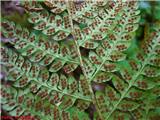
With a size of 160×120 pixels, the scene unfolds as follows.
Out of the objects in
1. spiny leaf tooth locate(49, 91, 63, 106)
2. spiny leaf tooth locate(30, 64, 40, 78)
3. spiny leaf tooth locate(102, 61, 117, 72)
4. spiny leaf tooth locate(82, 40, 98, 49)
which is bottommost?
spiny leaf tooth locate(49, 91, 63, 106)

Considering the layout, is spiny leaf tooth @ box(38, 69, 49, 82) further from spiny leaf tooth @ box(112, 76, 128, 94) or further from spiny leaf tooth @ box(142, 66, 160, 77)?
spiny leaf tooth @ box(142, 66, 160, 77)

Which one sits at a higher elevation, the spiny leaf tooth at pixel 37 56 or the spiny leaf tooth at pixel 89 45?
the spiny leaf tooth at pixel 89 45

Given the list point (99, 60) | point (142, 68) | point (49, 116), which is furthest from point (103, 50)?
point (49, 116)

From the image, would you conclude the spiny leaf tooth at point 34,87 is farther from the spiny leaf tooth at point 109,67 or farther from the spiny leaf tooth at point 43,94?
the spiny leaf tooth at point 109,67

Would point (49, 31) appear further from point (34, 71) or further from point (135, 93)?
point (135, 93)

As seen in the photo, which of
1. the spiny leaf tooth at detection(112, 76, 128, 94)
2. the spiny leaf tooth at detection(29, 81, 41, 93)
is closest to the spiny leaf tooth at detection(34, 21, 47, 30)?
the spiny leaf tooth at detection(29, 81, 41, 93)

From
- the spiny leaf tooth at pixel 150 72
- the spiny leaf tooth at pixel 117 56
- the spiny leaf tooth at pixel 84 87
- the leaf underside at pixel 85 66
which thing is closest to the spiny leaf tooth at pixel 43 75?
the leaf underside at pixel 85 66

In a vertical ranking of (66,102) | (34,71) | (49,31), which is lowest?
(66,102)

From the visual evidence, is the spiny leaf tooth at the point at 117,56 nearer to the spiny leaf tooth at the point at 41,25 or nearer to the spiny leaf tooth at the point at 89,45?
the spiny leaf tooth at the point at 89,45

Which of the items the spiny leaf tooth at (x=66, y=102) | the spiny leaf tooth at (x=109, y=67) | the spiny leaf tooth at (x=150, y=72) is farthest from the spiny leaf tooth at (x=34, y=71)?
the spiny leaf tooth at (x=150, y=72)

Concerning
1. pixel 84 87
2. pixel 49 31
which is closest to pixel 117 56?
pixel 84 87

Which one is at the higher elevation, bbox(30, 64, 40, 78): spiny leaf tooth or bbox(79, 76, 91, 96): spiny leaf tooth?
bbox(30, 64, 40, 78): spiny leaf tooth

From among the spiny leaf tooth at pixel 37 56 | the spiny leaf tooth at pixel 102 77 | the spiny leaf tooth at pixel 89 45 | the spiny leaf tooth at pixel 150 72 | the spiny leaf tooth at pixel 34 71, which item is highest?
the spiny leaf tooth at pixel 89 45
